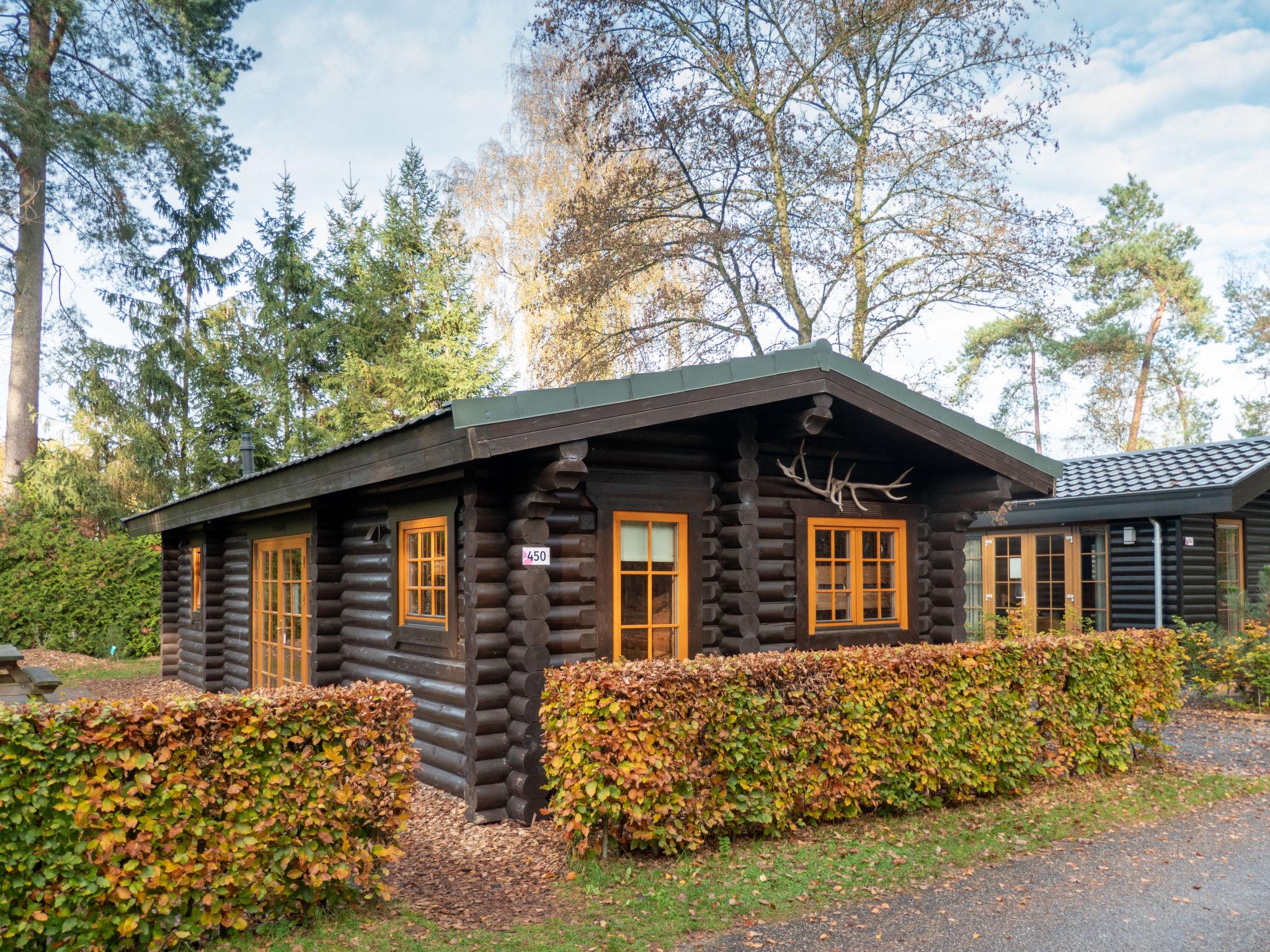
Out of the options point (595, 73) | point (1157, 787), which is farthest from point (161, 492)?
point (1157, 787)

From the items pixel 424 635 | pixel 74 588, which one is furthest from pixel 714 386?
pixel 74 588

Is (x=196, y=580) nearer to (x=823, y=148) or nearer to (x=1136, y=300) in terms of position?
(x=823, y=148)

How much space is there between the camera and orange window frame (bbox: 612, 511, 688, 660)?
706cm

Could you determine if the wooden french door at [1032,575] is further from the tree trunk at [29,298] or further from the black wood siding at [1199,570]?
the tree trunk at [29,298]

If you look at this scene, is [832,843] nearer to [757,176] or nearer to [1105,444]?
[757,176]

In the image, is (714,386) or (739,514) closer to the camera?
(714,386)

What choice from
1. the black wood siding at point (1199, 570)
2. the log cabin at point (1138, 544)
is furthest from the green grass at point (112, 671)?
the black wood siding at point (1199, 570)

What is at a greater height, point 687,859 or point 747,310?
point 747,310

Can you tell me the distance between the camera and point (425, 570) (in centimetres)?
761

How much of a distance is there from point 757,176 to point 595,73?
140 inches

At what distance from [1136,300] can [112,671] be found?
2868cm

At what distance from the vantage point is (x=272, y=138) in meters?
24.2

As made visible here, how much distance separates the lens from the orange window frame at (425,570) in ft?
23.8

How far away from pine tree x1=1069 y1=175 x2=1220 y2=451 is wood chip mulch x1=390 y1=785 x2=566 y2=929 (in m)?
26.4
